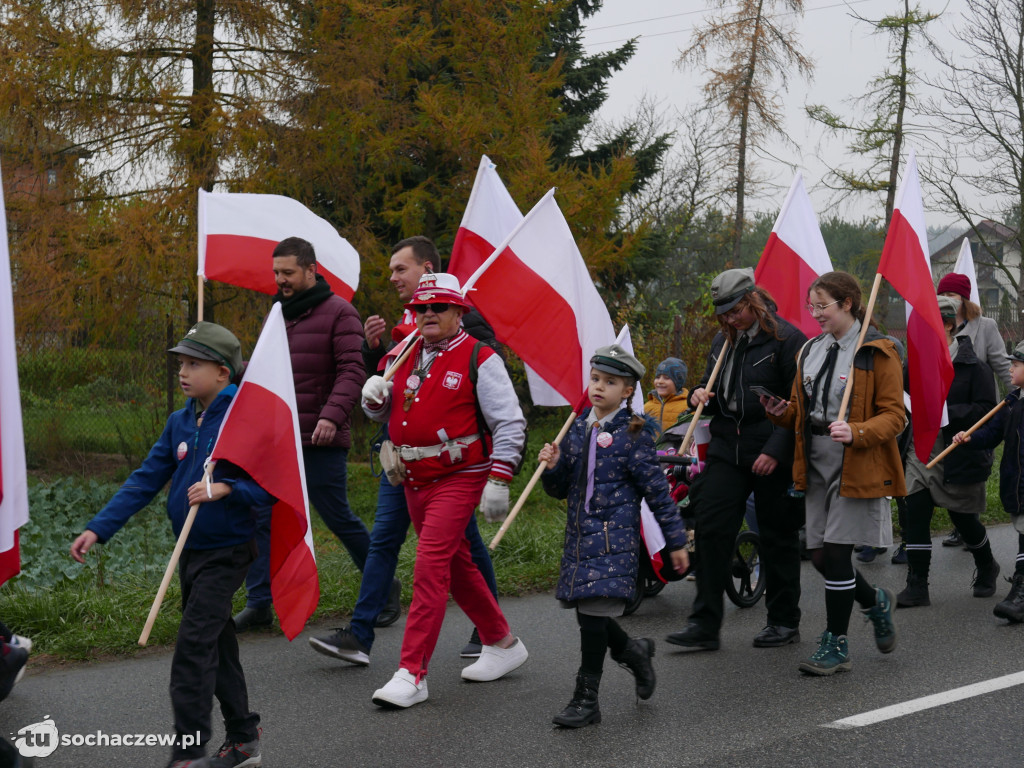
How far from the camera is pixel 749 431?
5.86 metres

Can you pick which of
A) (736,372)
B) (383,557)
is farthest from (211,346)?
(736,372)

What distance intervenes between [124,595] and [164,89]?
859 centimetres

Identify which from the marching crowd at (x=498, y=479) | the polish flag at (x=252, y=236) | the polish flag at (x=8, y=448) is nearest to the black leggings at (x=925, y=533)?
the marching crowd at (x=498, y=479)

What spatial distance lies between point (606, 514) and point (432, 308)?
1207mm

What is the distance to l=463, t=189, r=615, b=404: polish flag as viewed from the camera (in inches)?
224

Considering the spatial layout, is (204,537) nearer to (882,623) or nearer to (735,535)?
(735,535)

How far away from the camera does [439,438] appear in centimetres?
496

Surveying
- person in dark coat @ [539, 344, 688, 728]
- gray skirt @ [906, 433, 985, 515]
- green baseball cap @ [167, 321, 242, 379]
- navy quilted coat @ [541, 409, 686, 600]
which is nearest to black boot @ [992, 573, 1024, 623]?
gray skirt @ [906, 433, 985, 515]

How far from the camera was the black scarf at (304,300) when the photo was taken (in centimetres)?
602

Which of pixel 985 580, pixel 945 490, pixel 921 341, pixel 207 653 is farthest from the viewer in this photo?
pixel 945 490

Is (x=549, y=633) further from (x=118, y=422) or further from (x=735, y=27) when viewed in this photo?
(x=735, y=27)

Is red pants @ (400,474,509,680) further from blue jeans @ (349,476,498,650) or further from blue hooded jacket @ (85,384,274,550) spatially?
blue hooded jacket @ (85,384,274,550)

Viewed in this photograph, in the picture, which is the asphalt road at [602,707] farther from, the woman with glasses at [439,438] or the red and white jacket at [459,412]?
the red and white jacket at [459,412]

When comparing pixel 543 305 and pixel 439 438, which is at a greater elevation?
pixel 543 305
